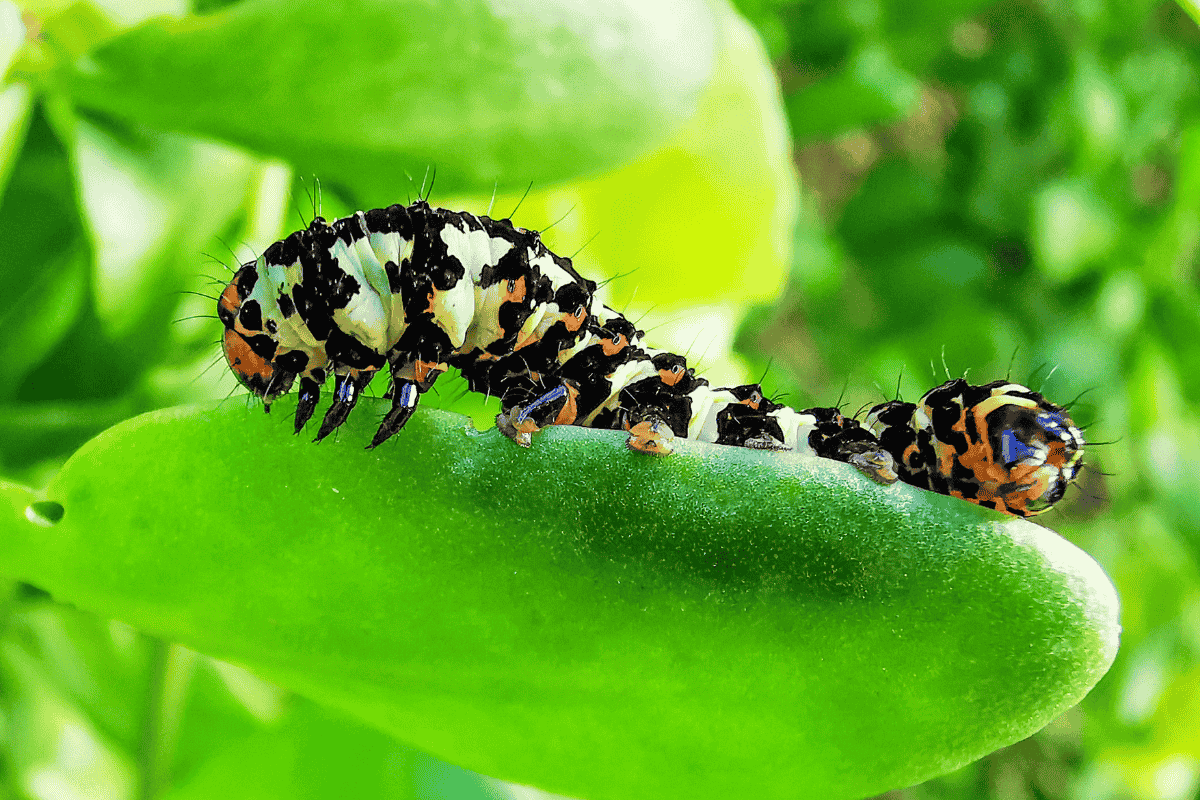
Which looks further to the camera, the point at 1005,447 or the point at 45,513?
the point at 1005,447

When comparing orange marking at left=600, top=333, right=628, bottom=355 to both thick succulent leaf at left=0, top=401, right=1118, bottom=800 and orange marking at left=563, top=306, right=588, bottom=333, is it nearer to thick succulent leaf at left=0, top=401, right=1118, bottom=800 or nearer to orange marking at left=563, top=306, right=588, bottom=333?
orange marking at left=563, top=306, right=588, bottom=333

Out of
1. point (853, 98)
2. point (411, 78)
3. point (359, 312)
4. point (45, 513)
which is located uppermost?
point (853, 98)

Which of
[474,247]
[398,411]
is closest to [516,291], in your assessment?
[474,247]

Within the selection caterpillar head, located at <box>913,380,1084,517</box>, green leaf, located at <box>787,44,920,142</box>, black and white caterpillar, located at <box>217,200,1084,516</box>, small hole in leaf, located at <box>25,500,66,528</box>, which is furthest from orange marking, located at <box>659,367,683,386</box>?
green leaf, located at <box>787,44,920,142</box>

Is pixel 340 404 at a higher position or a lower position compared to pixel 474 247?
lower

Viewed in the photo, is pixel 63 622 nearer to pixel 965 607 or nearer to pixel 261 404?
pixel 261 404

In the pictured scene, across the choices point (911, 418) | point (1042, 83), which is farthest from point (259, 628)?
point (1042, 83)

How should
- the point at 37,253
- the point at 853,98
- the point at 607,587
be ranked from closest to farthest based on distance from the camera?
1. the point at 607,587
2. the point at 37,253
3. the point at 853,98

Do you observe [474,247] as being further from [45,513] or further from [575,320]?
[45,513]
